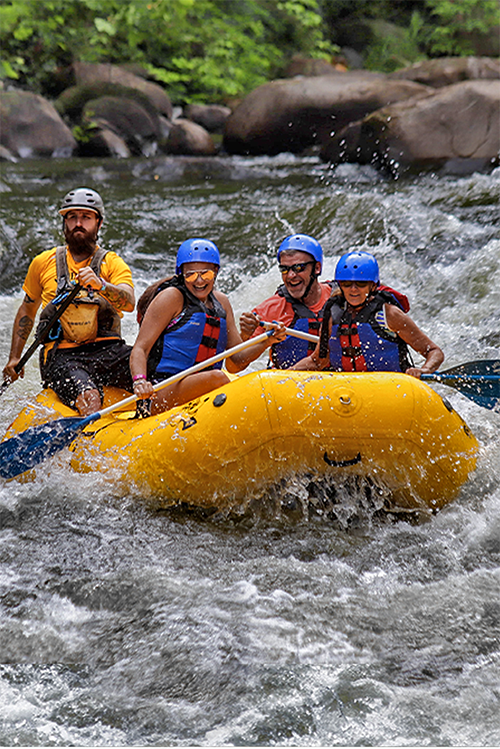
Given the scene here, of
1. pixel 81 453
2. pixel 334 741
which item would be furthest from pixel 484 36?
pixel 334 741

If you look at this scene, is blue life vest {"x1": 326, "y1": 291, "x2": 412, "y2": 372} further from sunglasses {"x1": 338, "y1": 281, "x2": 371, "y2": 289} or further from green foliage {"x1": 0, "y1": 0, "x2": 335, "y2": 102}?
green foliage {"x1": 0, "y1": 0, "x2": 335, "y2": 102}

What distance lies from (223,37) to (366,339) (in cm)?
1413

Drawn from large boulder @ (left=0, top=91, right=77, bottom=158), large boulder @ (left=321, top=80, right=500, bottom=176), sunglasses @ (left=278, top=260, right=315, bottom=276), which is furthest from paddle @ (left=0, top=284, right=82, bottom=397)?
large boulder @ (left=0, top=91, right=77, bottom=158)

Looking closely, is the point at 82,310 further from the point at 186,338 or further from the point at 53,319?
the point at 186,338

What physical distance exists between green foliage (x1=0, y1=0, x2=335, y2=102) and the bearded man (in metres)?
10.1

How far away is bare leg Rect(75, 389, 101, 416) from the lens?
3941 mm

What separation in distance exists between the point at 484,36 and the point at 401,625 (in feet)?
58.3

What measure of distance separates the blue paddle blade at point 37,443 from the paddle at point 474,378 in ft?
3.57

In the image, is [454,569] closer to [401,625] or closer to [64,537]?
[401,625]

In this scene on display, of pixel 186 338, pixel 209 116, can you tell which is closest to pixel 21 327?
pixel 186 338

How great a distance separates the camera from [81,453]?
3.76 meters

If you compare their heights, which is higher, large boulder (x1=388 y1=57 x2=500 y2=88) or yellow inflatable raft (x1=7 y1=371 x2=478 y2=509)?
large boulder (x1=388 y1=57 x2=500 y2=88)

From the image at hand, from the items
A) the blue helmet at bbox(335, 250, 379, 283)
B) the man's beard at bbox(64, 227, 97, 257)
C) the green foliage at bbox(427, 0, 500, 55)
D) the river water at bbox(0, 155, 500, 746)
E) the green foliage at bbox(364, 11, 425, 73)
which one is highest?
the green foliage at bbox(427, 0, 500, 55)

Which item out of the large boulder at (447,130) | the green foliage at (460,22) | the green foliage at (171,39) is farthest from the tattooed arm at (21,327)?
the green foliage at (460,22)
